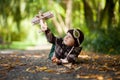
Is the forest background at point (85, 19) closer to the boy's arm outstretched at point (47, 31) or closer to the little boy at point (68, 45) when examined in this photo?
the little boy at point (68, 45)

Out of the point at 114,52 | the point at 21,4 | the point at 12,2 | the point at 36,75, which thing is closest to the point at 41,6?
the point at 12,2

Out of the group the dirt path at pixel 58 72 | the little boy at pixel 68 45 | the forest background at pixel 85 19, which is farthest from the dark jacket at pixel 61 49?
the forest background at pixel 85 19

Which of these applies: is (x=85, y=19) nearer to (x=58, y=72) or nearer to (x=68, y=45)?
(x=68, y=45)

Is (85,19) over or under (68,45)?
under

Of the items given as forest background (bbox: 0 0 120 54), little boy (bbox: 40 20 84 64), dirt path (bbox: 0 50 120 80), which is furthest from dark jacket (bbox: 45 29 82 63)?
forest background (bbox: 0 0 120 54)

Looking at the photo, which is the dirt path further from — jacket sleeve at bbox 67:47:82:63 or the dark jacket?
the dark jacket

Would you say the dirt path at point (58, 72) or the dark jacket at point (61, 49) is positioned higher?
the dark jacket at point (61, 49)

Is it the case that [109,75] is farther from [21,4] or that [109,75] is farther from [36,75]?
[21,4]

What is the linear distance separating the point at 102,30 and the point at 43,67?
32.0 ft

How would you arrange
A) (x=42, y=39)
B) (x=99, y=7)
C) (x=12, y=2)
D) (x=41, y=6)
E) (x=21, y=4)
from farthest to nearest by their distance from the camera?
1. (x=42, y=39)
2. (x=21, y=4)
3. (x=12, y=2)
4. (x=41, y=6)
5. (x=99, y=7)

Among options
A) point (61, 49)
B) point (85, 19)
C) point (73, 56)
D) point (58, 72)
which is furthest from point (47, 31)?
point (85, 19)

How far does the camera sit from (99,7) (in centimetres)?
2095

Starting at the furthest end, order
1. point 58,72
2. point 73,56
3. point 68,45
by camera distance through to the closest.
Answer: point 68,45, point 73,56, point 58,72

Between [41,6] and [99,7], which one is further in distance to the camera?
[41,6]
